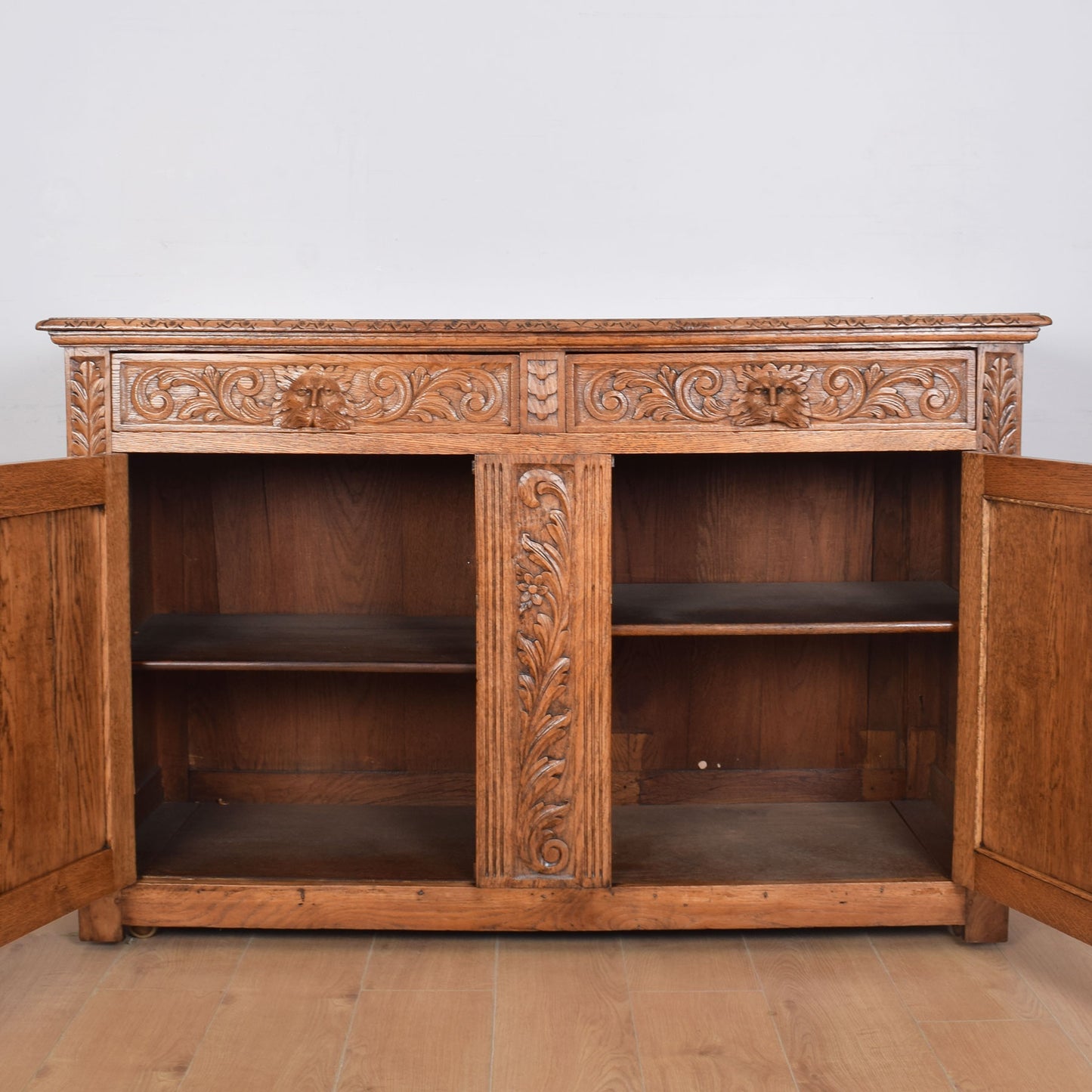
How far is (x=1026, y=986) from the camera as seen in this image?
2434mm

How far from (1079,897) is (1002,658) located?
0.49m

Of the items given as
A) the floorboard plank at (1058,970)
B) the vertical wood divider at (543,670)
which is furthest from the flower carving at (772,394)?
the floorboard plank at (1058,970)

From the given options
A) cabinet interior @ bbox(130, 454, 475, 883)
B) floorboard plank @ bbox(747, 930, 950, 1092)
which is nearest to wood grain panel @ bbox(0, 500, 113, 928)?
cabinet interior @ bbox(130, 454, 475, 883)

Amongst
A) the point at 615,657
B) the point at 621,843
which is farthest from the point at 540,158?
the point at 621,843

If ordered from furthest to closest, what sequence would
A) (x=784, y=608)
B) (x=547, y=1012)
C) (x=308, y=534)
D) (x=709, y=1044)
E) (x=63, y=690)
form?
(x=308, y=534) < (x=784, y=608) < (x=63, y=690) < (x=547, y=1012) < (x=709, y=1044)

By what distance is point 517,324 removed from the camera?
2.42 metres

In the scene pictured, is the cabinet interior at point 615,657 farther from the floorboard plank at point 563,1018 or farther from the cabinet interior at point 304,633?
the floorboard plank at point 563,1018

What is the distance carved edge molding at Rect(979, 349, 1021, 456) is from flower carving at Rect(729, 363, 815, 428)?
37cm

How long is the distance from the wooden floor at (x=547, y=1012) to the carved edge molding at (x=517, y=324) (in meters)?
1.33

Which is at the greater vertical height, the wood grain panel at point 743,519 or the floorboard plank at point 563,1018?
the wood grain panel at point 743,519

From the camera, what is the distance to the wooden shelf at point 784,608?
8.57ft

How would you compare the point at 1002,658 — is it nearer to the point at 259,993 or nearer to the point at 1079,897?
the point at 1079,897

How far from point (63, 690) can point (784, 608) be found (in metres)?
1.60

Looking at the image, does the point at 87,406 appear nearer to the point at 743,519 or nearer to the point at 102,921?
the point at 102,921
